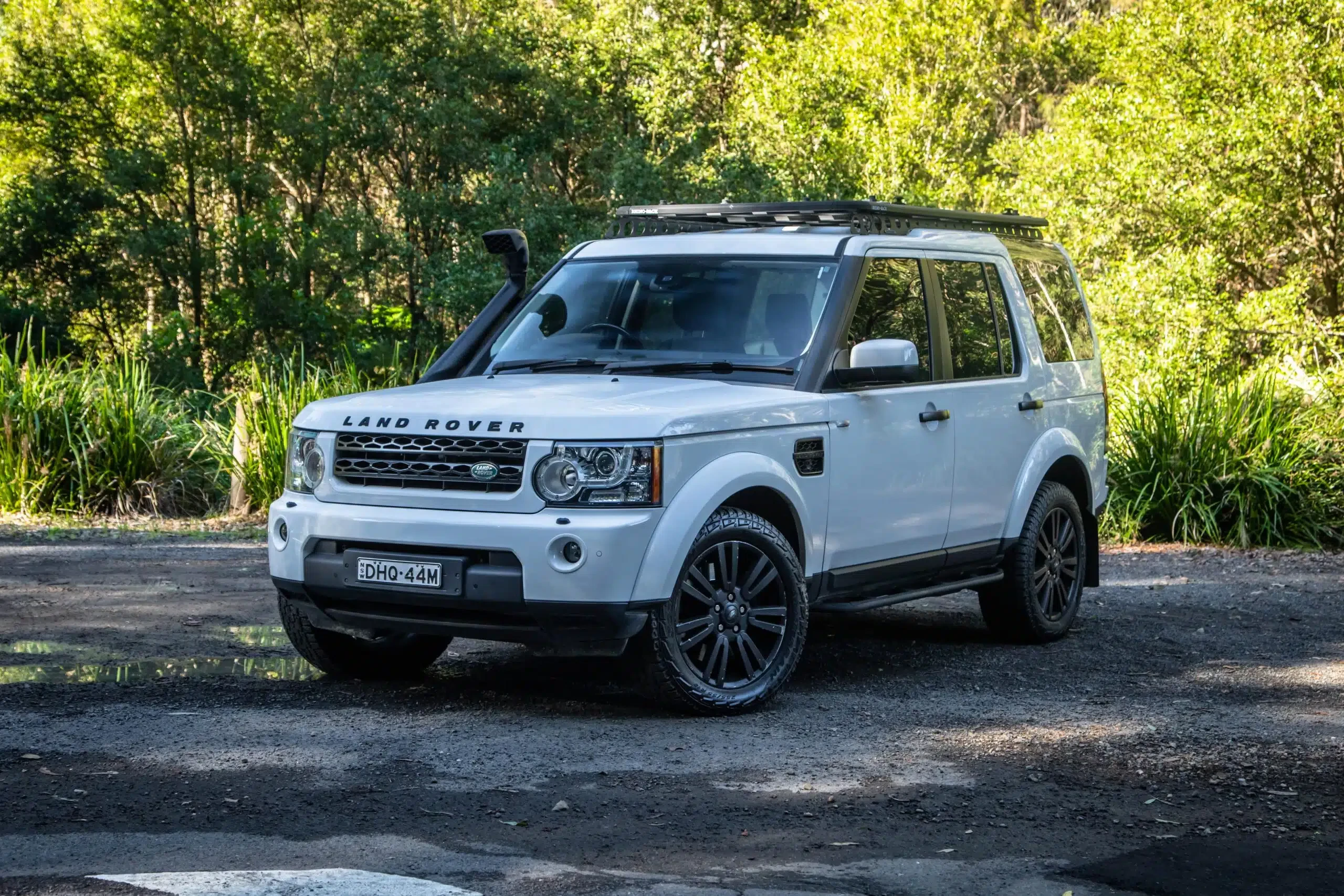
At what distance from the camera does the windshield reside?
23.3ft

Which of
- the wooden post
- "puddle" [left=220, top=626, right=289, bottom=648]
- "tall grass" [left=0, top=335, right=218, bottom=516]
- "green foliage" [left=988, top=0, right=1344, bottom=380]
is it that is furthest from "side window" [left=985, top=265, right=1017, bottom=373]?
"green foliage" [left=988, top=0, right=1344, bottom=380]

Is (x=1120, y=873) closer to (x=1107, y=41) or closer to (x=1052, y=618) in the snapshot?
(x=1052, y=618)

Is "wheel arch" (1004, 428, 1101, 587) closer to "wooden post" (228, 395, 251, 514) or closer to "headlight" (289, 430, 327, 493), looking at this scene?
"headlight" (289, 430, 327, 493)

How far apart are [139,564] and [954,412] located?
19.0ft

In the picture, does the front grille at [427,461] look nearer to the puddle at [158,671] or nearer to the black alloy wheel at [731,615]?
the black alloy wheel at [731,615]

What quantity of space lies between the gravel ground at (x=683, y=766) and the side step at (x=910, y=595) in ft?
1.21

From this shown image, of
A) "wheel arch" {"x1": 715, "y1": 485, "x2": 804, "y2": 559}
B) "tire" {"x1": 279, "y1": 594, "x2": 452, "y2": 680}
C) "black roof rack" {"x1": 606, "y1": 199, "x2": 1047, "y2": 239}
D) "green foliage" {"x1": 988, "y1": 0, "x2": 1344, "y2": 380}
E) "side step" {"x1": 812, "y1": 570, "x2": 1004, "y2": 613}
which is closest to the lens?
"wheel arch" {"x1": 715, "y1": 485, "x2": 804, "y2": 559}

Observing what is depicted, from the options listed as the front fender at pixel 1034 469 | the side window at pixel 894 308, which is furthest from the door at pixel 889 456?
the front fender at pixel 1034 469

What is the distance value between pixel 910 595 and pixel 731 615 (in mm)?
1374

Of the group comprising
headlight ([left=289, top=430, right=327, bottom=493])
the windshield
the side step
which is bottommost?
the side step

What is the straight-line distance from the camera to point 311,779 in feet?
17.5

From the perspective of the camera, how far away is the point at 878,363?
6.86 meters

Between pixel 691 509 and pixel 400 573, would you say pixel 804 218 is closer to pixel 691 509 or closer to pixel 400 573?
pixel 691 509

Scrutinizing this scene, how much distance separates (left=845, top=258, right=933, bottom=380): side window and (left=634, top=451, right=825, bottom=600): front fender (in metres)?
0.97
